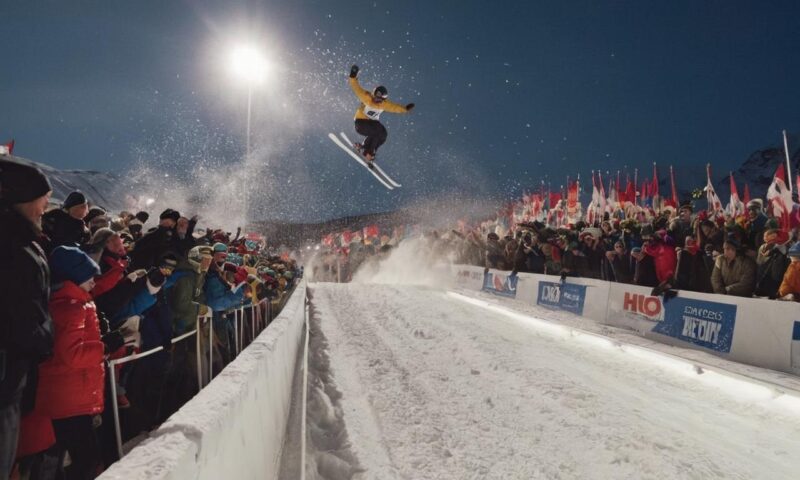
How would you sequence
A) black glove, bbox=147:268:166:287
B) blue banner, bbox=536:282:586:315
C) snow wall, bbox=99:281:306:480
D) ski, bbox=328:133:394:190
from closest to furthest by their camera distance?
snow wall, bbox=99:281:306:480 → black glove, bbox=147:268:166:287 → blue banner, bbox=536:282:586:315 → ski, bbox=328:133:394:190

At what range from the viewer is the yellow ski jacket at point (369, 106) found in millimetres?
11094

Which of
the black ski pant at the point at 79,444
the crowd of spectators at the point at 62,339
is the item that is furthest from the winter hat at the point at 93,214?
the black ski pant at the point at 79,444

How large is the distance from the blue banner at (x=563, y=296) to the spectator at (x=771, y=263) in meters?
4.01

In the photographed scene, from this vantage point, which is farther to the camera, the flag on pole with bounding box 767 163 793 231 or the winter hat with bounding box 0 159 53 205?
the flag on pole with bounding box 767 163 793 231

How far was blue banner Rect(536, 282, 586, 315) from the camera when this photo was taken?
37.0 ft

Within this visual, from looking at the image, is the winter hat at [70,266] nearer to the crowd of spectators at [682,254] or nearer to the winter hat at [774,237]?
the crowd of spectators at [682,254]

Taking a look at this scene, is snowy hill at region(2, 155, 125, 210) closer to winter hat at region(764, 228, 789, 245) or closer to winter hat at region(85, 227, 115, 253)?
winter hat at region(85, 227, 115, 253)

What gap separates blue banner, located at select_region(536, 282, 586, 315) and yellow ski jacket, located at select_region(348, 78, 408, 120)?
19.6 feet

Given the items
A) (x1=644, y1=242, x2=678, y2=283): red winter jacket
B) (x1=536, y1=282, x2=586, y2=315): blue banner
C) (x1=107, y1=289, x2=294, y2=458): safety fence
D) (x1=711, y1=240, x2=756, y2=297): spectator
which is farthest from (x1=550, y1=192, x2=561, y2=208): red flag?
(x1=107, y1=289, x2=294, y2=458): safety fence

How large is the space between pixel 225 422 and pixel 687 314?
8.29 meters

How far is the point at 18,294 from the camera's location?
191 cm

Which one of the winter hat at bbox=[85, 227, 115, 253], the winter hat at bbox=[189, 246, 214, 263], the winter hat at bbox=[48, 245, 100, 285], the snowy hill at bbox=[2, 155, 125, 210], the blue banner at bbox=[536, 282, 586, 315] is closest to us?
the winter hat at bbox=[48, 245, 100, 285]

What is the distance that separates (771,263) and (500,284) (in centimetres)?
865

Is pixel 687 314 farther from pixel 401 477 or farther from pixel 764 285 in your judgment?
pixel 401 477
